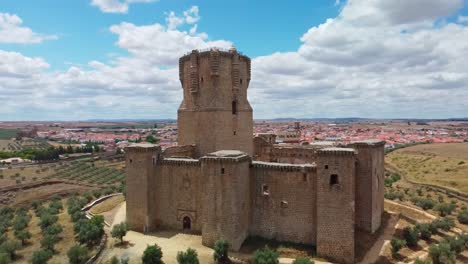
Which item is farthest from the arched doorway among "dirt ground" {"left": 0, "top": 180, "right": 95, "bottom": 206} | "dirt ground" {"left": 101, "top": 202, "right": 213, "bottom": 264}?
"dirt ground" {"left": 0, "top": 180, "right": 95, "bottom": 206}

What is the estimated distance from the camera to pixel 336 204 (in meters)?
18.1

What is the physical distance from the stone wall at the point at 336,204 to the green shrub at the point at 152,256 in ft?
25.4

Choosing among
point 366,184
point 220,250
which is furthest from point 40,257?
point 366,184

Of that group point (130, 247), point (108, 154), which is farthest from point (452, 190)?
point (108, 154)

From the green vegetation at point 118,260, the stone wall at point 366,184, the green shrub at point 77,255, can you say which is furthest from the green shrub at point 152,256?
the stone wall at point 366,184

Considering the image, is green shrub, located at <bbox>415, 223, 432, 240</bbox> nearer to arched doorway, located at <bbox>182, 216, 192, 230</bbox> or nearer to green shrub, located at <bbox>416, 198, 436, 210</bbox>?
green shrub, located at <bbox>416, 198, 436, 210</bbox>

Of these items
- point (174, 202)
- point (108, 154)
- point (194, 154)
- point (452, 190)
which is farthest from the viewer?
point (108, 154)

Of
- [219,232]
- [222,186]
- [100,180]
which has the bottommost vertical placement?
[100,180]

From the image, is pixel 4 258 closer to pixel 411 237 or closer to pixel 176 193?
pixel 176 193

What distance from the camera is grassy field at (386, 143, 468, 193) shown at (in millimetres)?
45094

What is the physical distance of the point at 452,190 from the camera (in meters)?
38.9

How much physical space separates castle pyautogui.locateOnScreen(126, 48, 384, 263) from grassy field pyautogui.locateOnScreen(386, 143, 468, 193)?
27409 millimetres

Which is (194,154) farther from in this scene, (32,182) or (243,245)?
(32,182)

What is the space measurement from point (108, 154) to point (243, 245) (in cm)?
6688
